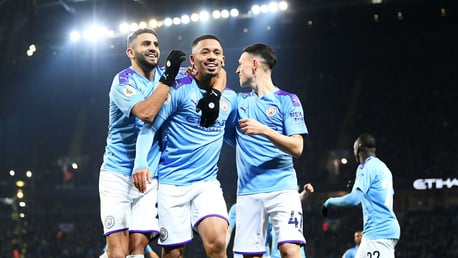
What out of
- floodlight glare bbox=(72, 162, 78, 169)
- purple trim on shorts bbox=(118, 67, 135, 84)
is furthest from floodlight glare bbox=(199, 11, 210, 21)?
purple trim on shorts bbox=(118, 67, 135, 84)

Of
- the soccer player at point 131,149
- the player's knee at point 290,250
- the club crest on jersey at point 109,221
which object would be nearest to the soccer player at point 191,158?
the soccer player at point 131,149

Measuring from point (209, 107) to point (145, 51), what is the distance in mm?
762

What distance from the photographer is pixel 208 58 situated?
4.99 m

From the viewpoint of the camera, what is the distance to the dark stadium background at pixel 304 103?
63.3 ft

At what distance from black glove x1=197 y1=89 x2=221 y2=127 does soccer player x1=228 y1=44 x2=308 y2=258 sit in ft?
1.02

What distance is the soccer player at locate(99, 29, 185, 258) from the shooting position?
472cm

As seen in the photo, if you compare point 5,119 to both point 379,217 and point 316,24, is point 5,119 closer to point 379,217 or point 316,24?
point 316,24

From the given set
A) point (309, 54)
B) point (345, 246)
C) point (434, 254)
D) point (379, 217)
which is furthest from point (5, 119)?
point (379, 217)

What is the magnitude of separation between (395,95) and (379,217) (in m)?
18.5

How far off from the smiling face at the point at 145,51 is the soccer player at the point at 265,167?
29.6 inches

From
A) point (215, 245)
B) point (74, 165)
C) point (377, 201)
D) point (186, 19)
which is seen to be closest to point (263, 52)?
point (215, 245)

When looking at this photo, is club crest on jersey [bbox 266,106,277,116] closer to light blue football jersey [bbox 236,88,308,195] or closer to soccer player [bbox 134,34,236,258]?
light blue football jersey [bbox 236,88,308,195]

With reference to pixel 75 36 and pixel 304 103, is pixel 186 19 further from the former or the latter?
pixel 304 103

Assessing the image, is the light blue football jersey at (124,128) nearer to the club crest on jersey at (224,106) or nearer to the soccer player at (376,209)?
the club crest on jersey at (224,106)
